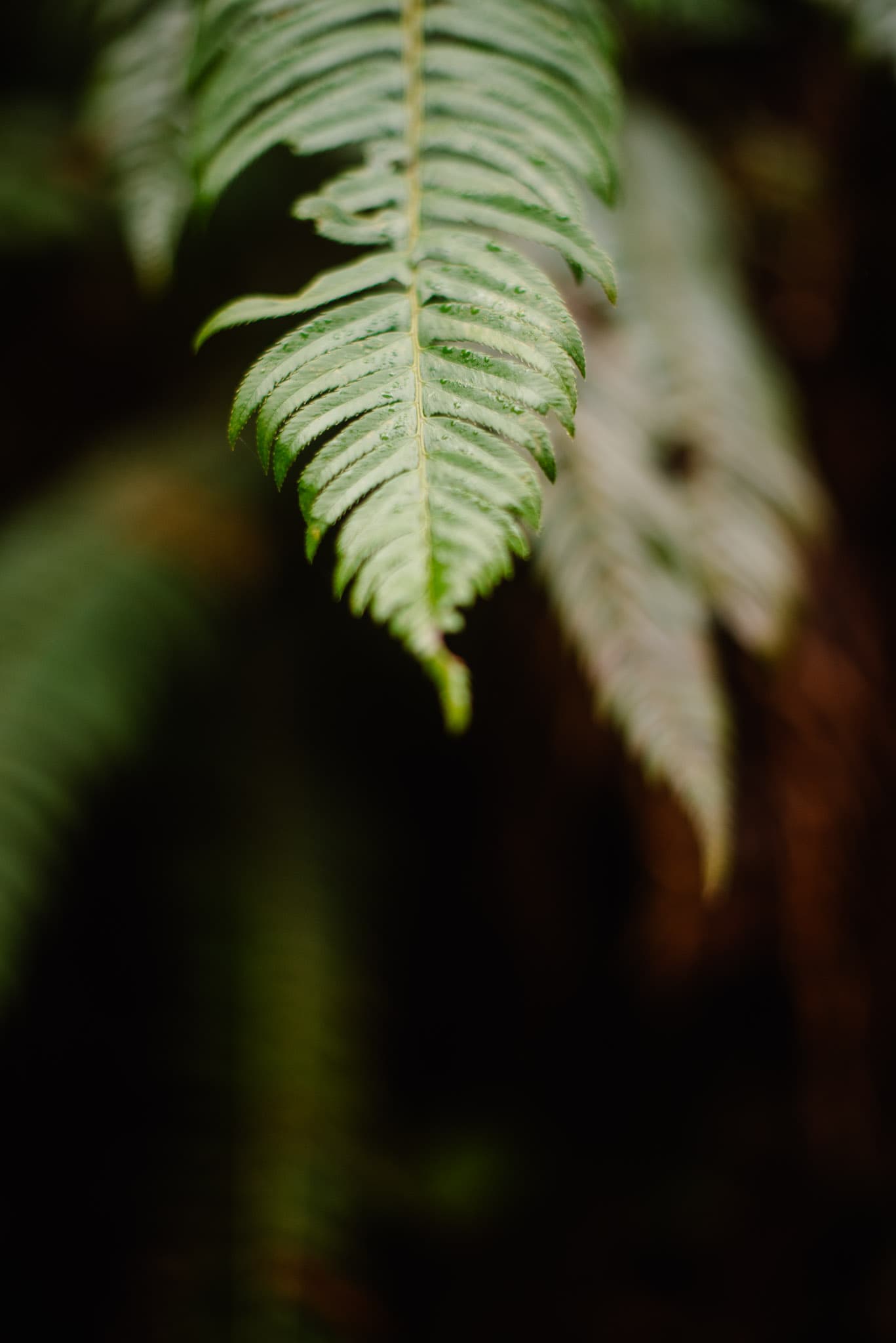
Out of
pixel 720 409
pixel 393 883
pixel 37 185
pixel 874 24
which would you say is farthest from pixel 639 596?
pixel 37 185

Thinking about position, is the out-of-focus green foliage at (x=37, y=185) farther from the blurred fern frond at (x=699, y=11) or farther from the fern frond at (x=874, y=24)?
the fern frond at (x=874, y=24)

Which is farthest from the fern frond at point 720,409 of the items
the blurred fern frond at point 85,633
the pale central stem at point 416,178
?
the blurred fern frond at point 85,633

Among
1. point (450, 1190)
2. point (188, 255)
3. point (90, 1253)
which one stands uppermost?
point (188, 255)

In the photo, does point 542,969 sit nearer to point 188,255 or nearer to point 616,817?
point 616,817

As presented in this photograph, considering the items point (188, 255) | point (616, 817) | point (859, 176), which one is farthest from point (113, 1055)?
point (859, 176)

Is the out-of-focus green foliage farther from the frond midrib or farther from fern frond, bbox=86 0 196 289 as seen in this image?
the frond midrib

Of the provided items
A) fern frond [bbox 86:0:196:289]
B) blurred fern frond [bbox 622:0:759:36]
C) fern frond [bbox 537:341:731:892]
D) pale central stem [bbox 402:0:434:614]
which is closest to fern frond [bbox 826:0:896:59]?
blurred fern frond [bbox 622:0:759:36]
